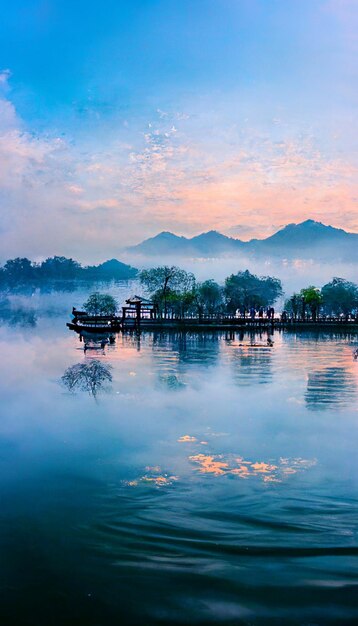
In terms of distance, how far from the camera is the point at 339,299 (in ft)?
307

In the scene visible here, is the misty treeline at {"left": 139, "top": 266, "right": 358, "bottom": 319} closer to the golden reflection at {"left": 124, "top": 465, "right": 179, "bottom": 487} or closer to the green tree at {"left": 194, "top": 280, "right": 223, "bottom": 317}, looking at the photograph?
the green tree at {"left": 194, "top": 280, "right": 223, "bottom": 317}

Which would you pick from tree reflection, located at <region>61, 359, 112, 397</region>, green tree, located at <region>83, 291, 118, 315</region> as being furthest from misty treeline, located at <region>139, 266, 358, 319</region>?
tree reflection, located at <region>61, 359, 112, 397</region>

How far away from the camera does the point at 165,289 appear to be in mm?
80000

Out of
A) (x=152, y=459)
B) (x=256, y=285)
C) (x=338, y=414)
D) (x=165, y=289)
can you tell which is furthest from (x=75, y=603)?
(x=256, y=285)

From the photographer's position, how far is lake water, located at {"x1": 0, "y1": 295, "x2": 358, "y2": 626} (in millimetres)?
5484

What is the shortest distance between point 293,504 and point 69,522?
3.27m

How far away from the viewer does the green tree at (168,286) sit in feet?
253

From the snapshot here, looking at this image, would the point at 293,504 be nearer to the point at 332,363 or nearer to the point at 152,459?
the point at 152,459

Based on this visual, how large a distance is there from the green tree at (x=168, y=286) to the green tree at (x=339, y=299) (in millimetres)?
24929

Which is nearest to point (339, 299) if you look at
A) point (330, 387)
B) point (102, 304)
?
point (102, 304)

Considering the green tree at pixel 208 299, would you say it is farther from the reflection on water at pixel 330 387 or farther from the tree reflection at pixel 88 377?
the reflection on water at pixel 330 387

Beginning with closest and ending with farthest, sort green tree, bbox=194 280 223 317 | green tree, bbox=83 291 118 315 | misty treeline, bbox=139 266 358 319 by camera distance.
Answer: misty treeline, bbox=139 266 358 319, green tree, bbox=194 280 223 317, green tree, bbox=83 291 118 315

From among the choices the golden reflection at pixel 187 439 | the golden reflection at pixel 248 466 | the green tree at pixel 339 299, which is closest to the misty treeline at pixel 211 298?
the green tree at pixel 339 299

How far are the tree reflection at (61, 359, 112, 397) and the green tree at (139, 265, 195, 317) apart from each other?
46.3 metres
